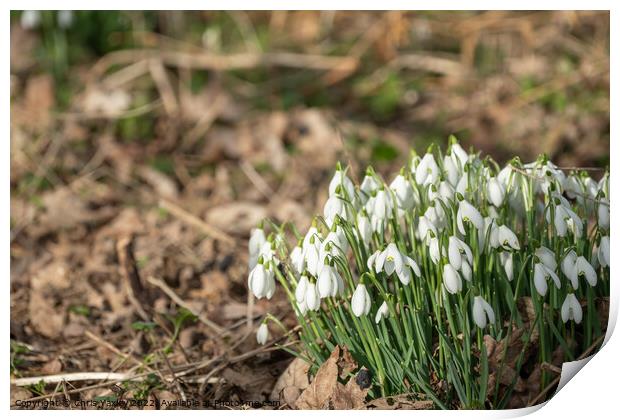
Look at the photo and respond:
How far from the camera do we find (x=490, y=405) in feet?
6.01

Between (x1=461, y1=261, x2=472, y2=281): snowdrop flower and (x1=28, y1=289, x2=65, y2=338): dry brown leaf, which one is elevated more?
(x1=461, y1=261, x2=472, y2=281): snowdrop flower

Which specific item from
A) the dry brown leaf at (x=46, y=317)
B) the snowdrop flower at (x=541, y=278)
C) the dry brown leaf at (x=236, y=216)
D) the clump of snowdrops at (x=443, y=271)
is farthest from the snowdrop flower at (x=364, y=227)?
the dry brown leaf at (x=236, y=216)

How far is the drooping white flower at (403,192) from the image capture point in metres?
1.78

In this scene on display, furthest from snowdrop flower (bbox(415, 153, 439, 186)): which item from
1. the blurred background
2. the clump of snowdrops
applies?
the blurred background

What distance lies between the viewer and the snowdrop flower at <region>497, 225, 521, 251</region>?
5.60ft

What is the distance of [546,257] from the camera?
68.8 inches

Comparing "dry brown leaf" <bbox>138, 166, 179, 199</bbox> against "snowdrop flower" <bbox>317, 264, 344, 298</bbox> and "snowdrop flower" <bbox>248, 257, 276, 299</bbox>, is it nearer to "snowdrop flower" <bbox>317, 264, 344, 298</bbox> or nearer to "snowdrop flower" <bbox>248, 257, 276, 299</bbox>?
"snowdrop flower" <bbox>248, 257, 276, 299</bbox>

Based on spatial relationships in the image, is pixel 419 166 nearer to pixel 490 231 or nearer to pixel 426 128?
pixel 490 231

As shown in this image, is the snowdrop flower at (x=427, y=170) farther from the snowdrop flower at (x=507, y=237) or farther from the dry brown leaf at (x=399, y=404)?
the dry brown leaf at (x=399, y=404)

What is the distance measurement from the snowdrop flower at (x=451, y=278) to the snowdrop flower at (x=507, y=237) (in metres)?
0.13

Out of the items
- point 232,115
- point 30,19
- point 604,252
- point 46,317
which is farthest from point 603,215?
point 30,19

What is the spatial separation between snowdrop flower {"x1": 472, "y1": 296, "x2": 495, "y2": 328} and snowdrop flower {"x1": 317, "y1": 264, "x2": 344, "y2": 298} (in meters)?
0.27

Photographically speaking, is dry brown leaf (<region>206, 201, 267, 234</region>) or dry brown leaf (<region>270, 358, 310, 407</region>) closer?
dry brown leaf (<region>270, 358, 310, 407</region>)
